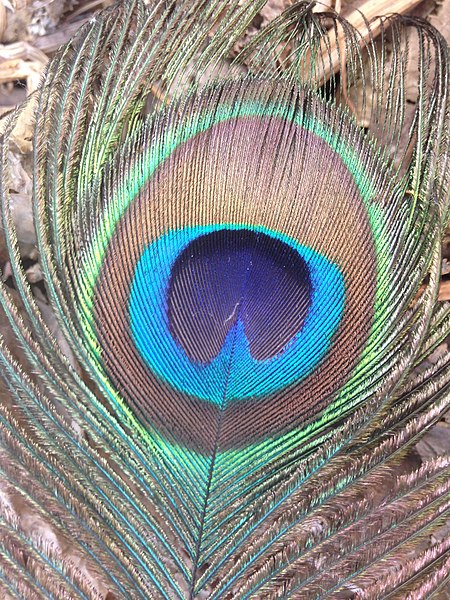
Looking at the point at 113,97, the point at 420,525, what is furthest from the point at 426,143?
the point at 420,525

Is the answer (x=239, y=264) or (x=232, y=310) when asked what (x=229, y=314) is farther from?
(x=239, y=264)

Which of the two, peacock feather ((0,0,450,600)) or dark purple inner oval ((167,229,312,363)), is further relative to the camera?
dark purple inner oval ((167,229,312,363))

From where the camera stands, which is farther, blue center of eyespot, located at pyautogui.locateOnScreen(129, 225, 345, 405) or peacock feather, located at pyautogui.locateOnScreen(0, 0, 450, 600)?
blue center of eyespot, located at pyautogui.locateOnScreen(129, 225, 345, 405)

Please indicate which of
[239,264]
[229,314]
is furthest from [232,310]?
[239,264]

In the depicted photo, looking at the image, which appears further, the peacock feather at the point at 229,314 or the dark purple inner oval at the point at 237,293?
the dark purple inner oval at the point at 237,293

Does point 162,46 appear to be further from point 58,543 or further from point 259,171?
point 58,543
